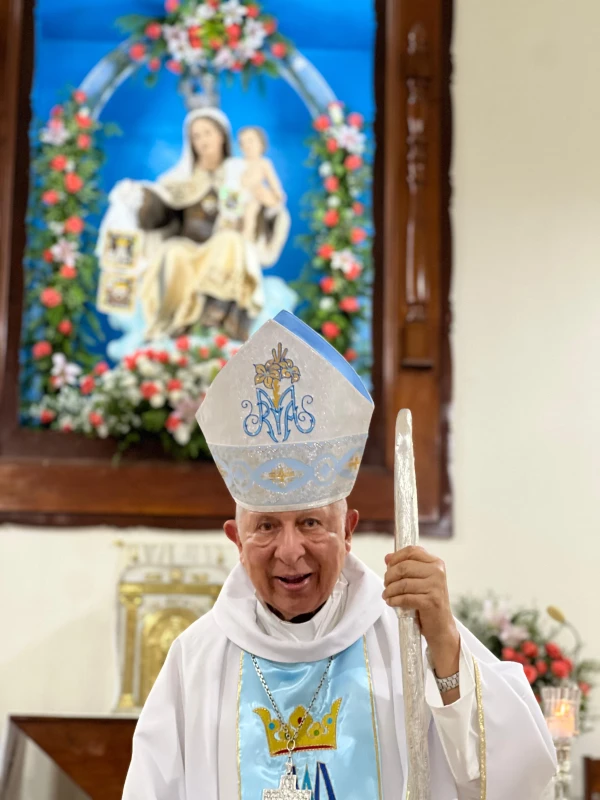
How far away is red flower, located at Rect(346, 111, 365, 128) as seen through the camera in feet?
22.1

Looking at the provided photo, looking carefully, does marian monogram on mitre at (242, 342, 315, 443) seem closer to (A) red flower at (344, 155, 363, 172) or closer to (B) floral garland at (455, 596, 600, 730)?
(B) floral garland at (455, 596, 600, 730)

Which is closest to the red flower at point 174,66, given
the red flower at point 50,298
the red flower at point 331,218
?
the red flower at point 331,218

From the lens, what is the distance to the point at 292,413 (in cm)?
307

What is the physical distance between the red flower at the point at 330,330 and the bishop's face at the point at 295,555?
11.6 ft

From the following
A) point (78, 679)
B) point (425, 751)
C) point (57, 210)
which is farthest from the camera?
point (57, 210)

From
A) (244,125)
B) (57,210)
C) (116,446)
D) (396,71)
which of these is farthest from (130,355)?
(396,71)

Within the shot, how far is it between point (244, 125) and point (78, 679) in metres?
3.23

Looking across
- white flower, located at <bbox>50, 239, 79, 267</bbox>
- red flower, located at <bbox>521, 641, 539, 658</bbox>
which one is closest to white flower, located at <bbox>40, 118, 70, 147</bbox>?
white flower, located at <bbox>50, 239, 79, 267</bbox>

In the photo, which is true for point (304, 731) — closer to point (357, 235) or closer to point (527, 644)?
point (527, 644)

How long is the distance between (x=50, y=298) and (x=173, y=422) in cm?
102

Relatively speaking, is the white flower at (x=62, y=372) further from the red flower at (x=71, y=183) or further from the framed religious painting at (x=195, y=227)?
the red flower at (x=71, y=183)

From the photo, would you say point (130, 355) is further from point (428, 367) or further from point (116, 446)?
point (428, 367)

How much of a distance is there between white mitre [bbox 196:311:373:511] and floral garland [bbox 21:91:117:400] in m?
3.52

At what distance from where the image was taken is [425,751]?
256 centimetres
